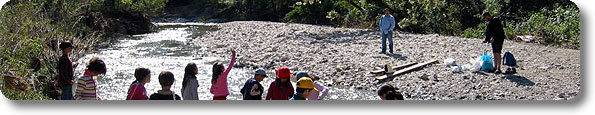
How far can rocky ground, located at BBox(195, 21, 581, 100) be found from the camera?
727 centimetres

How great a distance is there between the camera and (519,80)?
24.7 feet

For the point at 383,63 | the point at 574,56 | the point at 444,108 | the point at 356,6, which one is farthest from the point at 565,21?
the point at 356,6

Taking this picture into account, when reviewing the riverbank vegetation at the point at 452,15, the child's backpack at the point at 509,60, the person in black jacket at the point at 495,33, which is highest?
the riverbank vegetation at the point at 452,15

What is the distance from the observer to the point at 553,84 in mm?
7051

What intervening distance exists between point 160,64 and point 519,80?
6.38 m

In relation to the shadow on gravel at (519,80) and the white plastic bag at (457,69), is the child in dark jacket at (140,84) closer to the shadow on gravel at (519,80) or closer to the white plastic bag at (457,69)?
the shadow on gravel at (519,80)

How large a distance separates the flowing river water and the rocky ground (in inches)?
18.1

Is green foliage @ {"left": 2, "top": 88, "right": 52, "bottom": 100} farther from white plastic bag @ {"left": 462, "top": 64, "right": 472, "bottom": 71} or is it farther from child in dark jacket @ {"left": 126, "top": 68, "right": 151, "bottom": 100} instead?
white plastic bag @ {"left": 462, "top": 64, "right": 472, "bottom": 71}

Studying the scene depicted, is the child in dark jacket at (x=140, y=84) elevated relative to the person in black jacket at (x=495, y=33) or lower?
lower

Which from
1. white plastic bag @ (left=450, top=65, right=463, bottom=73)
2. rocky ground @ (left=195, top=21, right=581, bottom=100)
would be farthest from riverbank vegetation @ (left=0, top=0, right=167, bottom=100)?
white plastic bag @ (left=450, top=65, right=463, bottom=73)

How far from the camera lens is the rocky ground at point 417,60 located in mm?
7266

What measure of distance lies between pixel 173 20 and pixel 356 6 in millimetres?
11867

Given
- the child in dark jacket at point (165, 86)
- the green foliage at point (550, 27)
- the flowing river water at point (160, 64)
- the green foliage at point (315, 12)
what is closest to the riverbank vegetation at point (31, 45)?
the flowing river water at point (160, 64)

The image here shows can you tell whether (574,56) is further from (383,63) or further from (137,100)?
(137,100)
